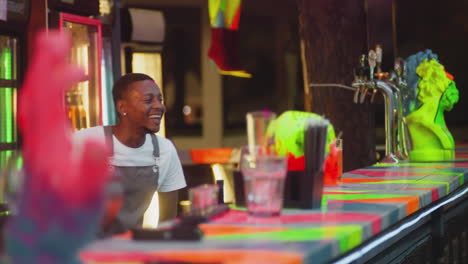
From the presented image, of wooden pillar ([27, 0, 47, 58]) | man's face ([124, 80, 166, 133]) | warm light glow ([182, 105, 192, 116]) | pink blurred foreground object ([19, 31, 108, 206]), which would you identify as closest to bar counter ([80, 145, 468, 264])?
pink blurred foreground object ([19, 31, 108, 206])

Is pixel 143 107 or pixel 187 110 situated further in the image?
pixel 187 110

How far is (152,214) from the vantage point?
3.59 meters

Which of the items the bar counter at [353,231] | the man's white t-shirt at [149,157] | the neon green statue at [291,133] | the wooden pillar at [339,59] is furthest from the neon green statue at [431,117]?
the neon green statue at [291,133]

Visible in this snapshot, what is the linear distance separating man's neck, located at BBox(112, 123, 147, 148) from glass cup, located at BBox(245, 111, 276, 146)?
1.39 metres

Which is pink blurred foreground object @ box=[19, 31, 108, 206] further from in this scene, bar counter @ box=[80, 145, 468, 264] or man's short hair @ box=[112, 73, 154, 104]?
man's short hair @ box=[112, 73, 154, 104]

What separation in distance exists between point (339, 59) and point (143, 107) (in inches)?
76.7

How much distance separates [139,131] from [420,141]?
1592mm

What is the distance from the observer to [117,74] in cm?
592

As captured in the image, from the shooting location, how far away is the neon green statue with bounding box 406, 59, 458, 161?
4000 millimetres

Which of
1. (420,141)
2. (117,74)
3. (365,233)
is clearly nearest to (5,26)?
(117,74)

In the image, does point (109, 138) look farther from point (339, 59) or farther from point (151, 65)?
point (151, 65)

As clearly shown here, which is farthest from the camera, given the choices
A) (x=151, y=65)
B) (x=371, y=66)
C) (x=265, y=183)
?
(x=151, y=65)

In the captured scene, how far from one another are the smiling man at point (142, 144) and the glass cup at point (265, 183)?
4.26ft

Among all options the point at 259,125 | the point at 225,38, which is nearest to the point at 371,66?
the point at 225,38
